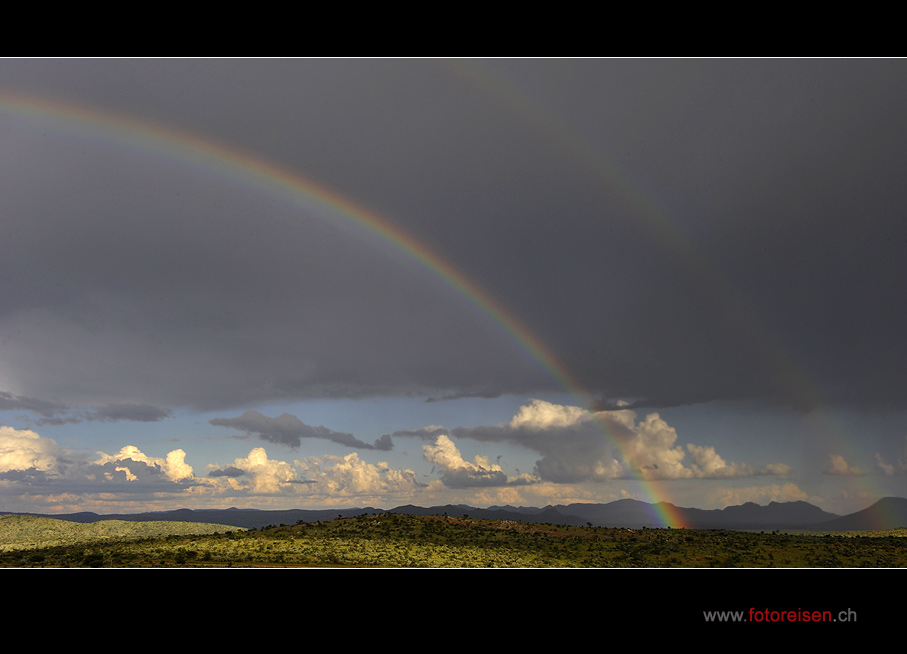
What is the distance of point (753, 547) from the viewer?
55.2 meters

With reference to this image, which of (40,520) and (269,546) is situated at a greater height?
(269,546)

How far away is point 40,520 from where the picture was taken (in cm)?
11719

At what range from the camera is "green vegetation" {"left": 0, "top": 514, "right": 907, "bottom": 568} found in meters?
40.3

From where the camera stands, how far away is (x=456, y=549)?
50.3 meters

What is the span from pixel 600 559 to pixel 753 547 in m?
19.2

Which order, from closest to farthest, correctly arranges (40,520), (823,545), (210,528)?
(823,545)
(40,520)
(210,528)

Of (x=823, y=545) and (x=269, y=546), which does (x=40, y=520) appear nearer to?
(x=269, y=546)

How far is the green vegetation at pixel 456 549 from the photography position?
1586 inches
